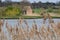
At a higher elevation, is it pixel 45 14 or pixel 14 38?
pixel 45 14

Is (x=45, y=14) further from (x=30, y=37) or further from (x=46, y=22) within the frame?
(x=30, y=37)

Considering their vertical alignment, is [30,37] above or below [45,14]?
below

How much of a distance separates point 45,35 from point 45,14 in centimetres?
43

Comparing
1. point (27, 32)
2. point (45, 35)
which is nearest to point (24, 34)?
point (27, 32)

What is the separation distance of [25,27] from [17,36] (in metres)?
0.23

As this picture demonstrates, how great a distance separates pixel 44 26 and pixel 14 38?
0.63m

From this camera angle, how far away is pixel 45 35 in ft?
15.3

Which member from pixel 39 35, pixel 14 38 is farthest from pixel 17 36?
pixel 39 35

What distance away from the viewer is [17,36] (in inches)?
184

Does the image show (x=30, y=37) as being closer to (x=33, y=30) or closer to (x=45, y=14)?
(x=33, y=30)

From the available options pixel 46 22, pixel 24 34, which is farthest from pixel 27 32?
pixel 46 22

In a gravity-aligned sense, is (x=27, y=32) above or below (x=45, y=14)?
below

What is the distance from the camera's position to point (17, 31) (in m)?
4.64

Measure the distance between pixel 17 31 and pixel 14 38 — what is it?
16 cm
